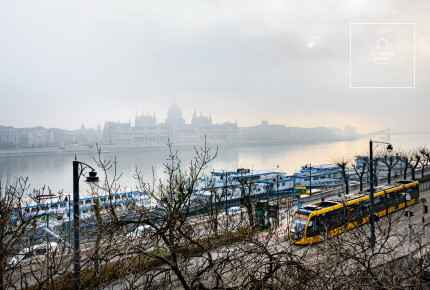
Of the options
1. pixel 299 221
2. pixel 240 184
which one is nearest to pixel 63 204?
pixel 240 184

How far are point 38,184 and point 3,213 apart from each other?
18176mm

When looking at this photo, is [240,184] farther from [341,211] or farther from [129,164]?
[129,164]

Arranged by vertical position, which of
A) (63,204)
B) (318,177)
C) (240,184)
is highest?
(240,184)

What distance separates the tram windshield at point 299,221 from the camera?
22.2ft

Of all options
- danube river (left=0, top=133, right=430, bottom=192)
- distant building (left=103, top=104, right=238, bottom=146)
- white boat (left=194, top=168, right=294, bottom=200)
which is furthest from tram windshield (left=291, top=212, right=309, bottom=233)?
distant building (left=103, top=104, right=238, bottom=146)

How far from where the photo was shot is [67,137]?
63.8 metres

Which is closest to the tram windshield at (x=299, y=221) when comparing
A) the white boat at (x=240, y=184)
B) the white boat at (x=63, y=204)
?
the white boat at (x=240, y=184)

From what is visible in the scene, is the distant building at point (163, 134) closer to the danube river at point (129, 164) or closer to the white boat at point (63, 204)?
the danube river at point (129, 164)

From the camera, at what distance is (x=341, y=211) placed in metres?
7.41

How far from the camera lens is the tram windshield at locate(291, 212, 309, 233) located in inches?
266

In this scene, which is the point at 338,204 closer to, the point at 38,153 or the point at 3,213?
the point at 3,213

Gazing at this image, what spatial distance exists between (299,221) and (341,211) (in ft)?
4.11

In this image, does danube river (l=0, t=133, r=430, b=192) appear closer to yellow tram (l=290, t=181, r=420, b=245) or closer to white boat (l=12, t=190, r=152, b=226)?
white boat (l=12, t=190, r=152, b=226)

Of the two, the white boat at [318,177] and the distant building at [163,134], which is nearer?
the white boat at [318,177]
